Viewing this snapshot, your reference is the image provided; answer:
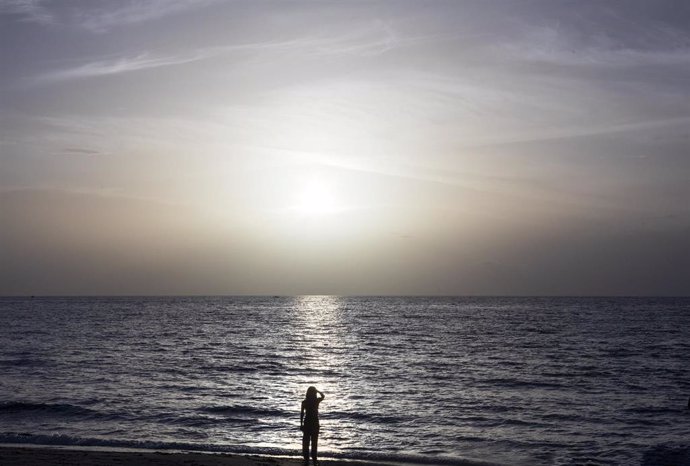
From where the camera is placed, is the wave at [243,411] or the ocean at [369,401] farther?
the wave at [243,411]

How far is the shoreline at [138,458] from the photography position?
64.1ft

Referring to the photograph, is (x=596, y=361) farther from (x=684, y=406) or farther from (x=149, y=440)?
(x=149, y=440)

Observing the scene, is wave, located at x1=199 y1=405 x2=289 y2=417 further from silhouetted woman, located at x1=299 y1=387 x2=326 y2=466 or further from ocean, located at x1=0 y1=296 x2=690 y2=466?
silhouetted woman, located at x1=299 y1=387 x2=326 y2=466

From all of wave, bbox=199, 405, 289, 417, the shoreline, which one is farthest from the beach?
wave, bbox=199, 405, 289, 417

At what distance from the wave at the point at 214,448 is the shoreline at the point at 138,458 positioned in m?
0.31

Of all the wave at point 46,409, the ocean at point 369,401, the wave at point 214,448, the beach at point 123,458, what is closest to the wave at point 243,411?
the ocean at point 369,401

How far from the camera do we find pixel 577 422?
2911 cm

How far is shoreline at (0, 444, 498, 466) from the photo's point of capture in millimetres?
19531

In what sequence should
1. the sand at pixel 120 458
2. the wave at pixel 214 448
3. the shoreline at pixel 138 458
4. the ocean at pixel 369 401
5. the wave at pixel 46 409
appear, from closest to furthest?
1. the sand at pixel 120 458
2. the shoreline at pixel 138 458
3. the wave at pixel 214 448
4. the ocean at pixel 369 401
5. the wave at pixel 46 409

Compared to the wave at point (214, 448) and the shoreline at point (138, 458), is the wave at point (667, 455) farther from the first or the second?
the shoreline at point (138, 458)

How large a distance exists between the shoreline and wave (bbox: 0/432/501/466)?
1.01ft

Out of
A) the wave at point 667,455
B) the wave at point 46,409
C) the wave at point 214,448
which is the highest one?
the wave at point 46,409

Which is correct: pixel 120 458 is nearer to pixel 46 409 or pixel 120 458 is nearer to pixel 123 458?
pixel 123 458

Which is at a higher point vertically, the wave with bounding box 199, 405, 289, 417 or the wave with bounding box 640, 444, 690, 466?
the wave with bounding box 199, 405, 289, 417
